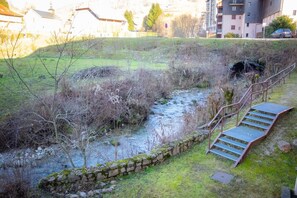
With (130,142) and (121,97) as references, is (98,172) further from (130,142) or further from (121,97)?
(121,97)

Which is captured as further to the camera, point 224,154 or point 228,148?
point 228,148

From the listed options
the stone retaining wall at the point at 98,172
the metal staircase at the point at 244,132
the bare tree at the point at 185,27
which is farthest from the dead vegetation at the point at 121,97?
the bare tree at the point at 185,27

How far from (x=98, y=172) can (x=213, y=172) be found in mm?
3717

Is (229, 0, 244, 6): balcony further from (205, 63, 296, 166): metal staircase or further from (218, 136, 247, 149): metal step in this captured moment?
(218, 136, 247, 149): metal step

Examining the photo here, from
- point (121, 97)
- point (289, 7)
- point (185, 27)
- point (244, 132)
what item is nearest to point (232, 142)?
point (244, 132)

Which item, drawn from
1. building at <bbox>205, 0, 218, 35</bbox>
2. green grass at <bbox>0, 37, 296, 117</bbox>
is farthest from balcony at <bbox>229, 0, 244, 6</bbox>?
green grass at <bbox>0, 37, 296, 117</bbox>

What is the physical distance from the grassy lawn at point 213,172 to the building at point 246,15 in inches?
1480

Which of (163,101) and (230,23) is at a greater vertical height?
(230,23)

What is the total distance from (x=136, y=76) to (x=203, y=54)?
12.9 m

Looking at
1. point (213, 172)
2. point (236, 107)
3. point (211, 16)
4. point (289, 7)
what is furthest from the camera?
point (211, 16)

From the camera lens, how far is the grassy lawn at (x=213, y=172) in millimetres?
7117

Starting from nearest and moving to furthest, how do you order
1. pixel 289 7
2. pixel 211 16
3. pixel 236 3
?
1. pixel 289 7
2. pixel 236 3
3. pixel 211 16

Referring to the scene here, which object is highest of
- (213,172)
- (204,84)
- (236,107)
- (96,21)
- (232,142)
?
(96,21)

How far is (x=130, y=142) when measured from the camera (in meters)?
12.4
